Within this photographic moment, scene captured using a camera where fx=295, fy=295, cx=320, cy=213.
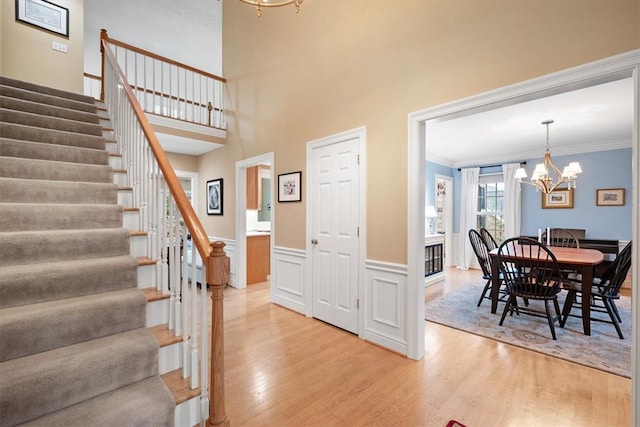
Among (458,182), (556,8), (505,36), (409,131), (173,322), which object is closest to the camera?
(173,322)

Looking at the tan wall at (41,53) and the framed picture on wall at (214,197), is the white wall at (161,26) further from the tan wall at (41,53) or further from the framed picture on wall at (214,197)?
the framed picture on wall at (214,197)

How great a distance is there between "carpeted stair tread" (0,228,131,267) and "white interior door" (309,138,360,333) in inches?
75.2

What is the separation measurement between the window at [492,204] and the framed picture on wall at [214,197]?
18.5 feet

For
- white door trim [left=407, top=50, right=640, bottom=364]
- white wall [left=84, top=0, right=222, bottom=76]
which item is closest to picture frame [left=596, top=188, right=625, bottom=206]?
white door trim [left=407, top=50, right=640, bottom=364]

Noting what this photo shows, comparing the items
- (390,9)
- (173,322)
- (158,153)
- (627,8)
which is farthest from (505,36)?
(173,322)

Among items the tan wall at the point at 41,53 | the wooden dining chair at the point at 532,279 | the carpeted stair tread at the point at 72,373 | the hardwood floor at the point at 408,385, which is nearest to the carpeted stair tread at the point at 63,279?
the carpeted stair tread at the point at 72,373

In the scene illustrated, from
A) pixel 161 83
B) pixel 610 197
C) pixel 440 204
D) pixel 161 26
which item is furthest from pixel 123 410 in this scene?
pixel 610 197

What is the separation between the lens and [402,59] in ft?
8.56

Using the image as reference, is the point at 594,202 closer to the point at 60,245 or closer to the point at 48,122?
the point at 60,245

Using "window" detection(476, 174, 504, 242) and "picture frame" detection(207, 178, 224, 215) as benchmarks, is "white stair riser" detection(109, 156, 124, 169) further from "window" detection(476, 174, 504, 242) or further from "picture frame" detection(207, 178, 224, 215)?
"window" detection(476, 174, 504, 242)

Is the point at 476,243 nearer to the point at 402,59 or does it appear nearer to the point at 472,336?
the point at 472,336

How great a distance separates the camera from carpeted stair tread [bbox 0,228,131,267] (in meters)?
1.67

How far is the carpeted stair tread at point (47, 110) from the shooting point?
283 cm

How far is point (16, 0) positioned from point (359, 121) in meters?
4.89
